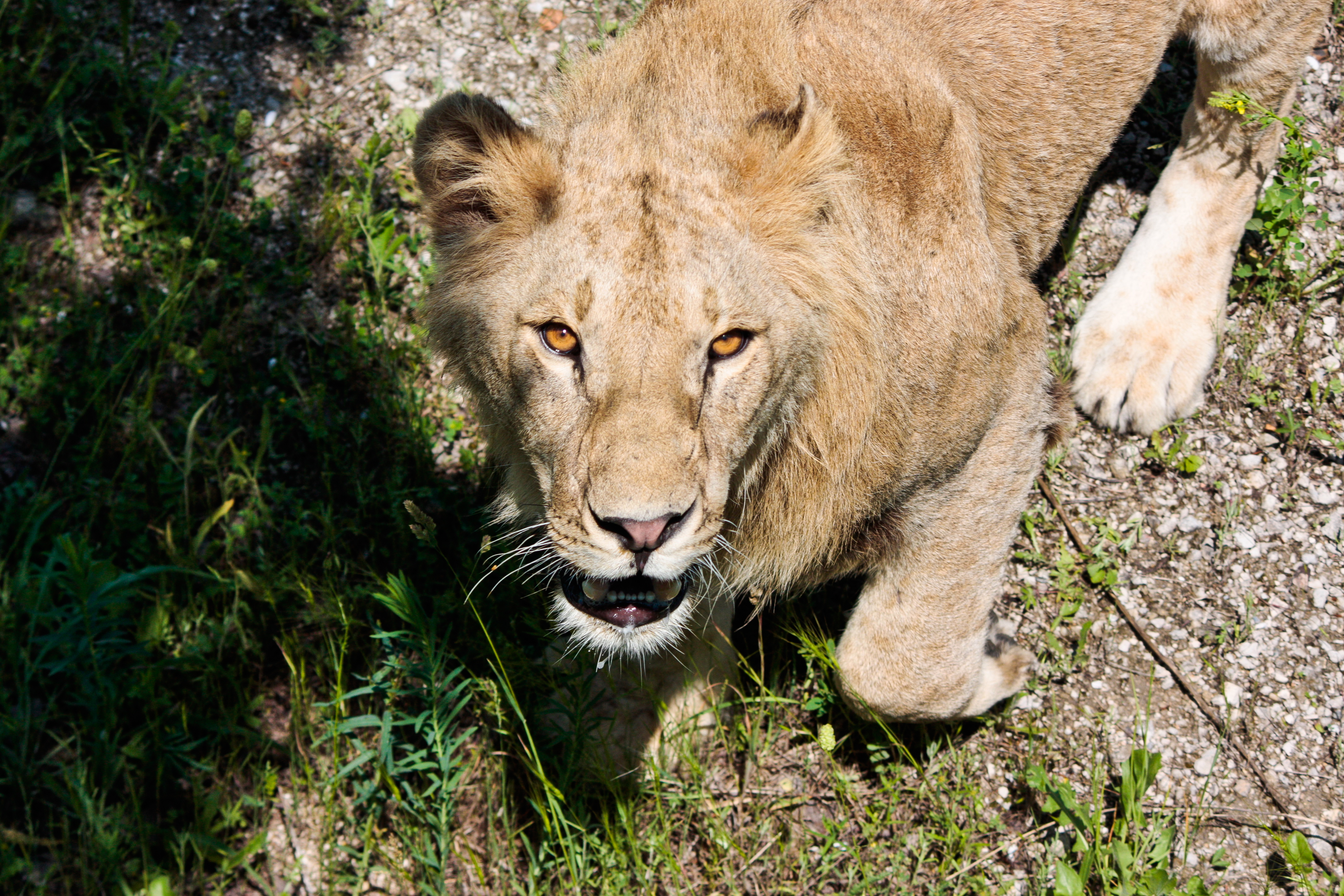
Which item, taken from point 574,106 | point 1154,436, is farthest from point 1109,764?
point 574,106

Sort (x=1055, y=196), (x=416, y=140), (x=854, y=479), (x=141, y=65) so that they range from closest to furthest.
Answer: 1. (x=416, y=140)
2. (x=854, y=479)
3. (x=1055, y=196)
4. (x=141, y=65)

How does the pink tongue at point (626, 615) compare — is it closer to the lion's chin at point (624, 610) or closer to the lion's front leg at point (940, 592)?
the lion's chin at point (624, 610)

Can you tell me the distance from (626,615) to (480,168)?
1075 millimetres

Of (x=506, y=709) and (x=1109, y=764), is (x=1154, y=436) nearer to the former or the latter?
(x=1109, y=764)

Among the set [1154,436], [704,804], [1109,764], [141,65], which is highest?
[141,65]

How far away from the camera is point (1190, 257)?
4.02 metres

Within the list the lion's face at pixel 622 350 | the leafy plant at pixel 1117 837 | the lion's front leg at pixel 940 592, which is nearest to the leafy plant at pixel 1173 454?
the lion's front leg at pixel 940 592

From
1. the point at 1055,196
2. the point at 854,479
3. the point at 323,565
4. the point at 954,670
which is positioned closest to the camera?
the point at 854,479

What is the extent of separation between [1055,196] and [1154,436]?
1102 millimetres

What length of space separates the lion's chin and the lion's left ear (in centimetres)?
89

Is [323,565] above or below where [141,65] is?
below

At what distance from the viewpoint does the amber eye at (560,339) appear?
229 cm

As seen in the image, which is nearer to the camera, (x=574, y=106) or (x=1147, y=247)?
(x=574, y=106)

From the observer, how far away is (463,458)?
13.3 ft
